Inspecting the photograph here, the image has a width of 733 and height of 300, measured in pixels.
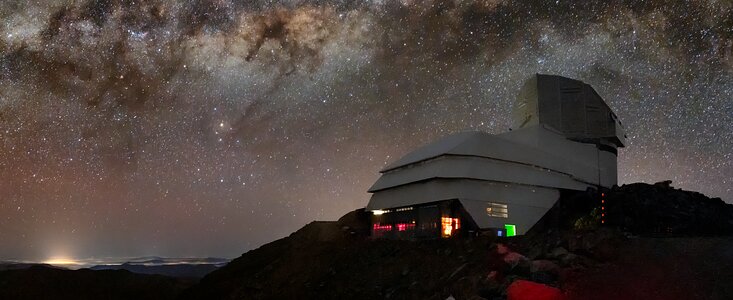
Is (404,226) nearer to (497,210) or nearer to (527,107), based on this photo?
(497,210)

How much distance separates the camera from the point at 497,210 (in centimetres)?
4097

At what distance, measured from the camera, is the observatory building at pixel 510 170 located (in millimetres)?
40500

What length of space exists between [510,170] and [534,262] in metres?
22.2

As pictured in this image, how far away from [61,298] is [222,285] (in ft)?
72.2

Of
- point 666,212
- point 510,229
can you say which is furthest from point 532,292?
point 666,212

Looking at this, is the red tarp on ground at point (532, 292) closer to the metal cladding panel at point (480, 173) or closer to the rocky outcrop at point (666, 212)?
the metal cladding panel at point (480, 173)

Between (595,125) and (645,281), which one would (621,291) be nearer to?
(645,281)

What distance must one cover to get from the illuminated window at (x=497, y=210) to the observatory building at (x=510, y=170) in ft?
0.27

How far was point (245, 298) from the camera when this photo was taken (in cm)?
3656

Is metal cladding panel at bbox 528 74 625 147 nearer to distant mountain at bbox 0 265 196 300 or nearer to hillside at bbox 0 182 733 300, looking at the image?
hillside at bbox 0 182 733 300

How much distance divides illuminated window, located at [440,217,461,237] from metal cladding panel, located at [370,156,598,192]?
11.5ft

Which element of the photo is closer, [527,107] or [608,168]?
[608,168]

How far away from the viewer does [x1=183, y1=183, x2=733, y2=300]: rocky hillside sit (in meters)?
19.6

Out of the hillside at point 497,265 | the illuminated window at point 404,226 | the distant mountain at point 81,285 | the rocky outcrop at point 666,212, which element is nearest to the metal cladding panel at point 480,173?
the hillside at point 497,265
